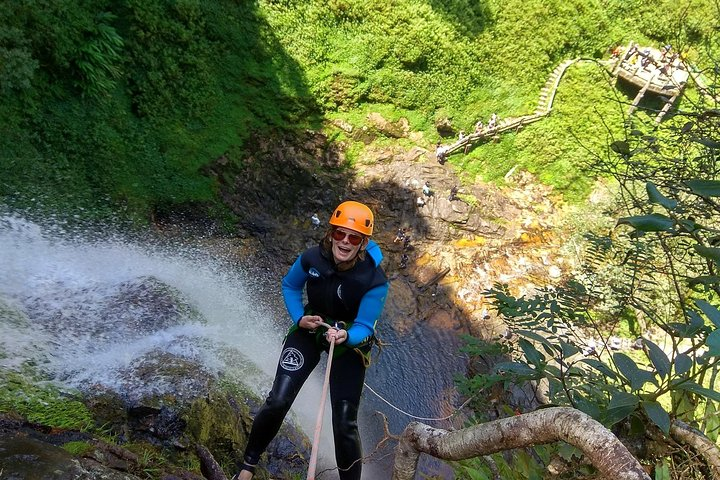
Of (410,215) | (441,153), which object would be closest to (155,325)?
(410,215)

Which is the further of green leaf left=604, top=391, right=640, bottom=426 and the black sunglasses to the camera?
the black sunglasses

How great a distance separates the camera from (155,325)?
7.60 m

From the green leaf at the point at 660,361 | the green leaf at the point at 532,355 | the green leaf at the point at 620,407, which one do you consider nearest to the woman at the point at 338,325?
the green leaf at the point at 532,355

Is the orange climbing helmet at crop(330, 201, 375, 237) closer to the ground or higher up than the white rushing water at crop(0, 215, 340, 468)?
higher up

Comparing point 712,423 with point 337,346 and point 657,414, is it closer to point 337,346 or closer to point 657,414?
point 657,414

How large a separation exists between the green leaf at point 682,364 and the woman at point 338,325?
7.67 ft

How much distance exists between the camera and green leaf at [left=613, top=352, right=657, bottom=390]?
2086mm

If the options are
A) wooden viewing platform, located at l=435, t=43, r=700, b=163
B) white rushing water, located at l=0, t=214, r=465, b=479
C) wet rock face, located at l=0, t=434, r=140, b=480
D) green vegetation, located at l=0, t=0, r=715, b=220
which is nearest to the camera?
wet rock face, located at l=0, t=434, r=140, b=480

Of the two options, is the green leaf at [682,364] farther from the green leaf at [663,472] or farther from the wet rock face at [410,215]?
the wet rock face at [410,215]

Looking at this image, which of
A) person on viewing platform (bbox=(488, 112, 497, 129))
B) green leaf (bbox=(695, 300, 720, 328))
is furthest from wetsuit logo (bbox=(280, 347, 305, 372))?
person on viewing platform (bbox=(488, 112, 497, 129))

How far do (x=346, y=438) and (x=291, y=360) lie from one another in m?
0.85

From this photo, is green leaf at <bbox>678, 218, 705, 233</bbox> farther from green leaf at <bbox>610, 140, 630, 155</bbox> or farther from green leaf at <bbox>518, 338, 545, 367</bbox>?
green leaf at <bbox>518, 338, 545, 367</bbox>

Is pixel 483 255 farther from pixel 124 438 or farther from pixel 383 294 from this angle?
pixel 124 438

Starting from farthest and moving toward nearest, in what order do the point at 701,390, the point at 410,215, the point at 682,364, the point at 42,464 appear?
the point at 410,215 → the point at 42,464 → the point at 682,364 → the point at 701,390
